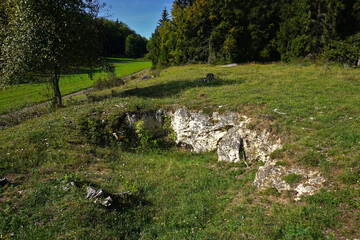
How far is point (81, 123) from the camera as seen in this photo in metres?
10.6

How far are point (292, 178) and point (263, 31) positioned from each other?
30722mm

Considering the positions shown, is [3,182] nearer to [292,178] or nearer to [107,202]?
[107,202]

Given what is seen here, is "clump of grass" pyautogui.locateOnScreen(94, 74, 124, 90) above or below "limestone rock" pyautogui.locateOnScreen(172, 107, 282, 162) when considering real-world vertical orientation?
above

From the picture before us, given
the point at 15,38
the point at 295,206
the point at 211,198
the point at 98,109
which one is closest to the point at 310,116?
the point at 295,206

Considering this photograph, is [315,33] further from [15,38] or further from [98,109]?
[15,38]

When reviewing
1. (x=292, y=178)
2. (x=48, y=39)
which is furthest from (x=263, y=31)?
(x=292, y=178)

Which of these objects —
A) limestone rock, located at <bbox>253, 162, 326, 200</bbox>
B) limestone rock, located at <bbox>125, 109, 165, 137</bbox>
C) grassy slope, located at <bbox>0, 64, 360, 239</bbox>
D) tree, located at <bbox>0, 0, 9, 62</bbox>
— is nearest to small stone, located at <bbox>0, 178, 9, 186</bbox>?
grassy slope, located at <bbox>0, 64, 360, 239</bbox>

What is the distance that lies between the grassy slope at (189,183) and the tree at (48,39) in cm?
358

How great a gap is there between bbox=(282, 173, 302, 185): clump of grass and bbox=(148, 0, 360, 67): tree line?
19.7 meters

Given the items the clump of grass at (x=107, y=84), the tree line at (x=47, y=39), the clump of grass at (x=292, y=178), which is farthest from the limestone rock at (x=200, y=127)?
the clump of grass at (x=107, y=84)

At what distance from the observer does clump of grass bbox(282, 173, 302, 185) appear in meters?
6.05

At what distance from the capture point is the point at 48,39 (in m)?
11.8

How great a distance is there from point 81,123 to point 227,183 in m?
7.95

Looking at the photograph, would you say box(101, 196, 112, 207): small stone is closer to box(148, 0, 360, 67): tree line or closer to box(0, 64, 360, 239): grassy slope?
box(0, 64, 360, 239): grassy slope
